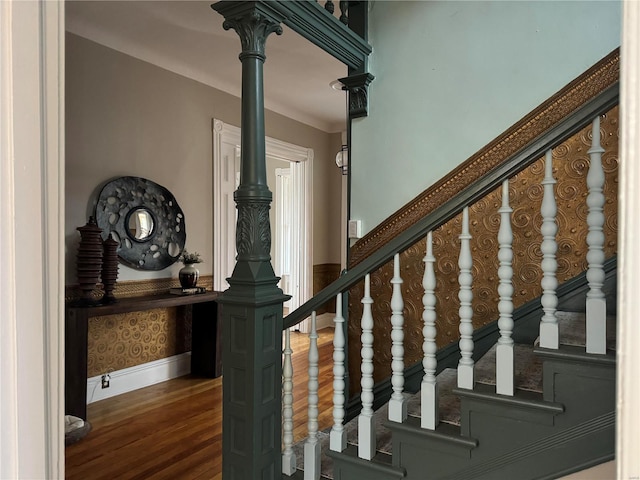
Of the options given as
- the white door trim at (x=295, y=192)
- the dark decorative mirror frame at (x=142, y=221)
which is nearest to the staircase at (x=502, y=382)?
the dark decorative mirror frame at (x=142, y=221)

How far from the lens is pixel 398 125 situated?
9.11ft

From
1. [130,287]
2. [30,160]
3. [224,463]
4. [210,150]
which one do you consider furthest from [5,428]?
[210,150]

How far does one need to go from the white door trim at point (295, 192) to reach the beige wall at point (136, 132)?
0.25 ft

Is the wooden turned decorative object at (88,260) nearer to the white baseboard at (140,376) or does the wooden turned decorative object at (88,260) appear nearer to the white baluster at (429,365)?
the white baseboard at (140,376)

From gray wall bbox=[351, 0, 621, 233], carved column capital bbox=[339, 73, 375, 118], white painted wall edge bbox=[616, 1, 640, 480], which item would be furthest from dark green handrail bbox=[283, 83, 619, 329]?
carved column capital bbox=[339, 73, 375, 118]

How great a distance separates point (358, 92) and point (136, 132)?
2.05 metres

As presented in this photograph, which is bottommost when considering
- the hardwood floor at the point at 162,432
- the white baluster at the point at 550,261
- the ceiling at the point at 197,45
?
the hardwood floor at the point at 162,432


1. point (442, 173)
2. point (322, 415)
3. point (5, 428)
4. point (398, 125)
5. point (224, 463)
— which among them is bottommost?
point (322, 415)

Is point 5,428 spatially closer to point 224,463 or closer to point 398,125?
point 224,463

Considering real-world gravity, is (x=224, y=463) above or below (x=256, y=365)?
below

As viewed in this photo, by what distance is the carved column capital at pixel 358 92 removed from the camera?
281cm

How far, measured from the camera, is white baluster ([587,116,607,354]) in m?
1.41

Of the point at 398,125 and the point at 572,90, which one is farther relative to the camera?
the point at 398,125

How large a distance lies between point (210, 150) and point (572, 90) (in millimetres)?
3217
